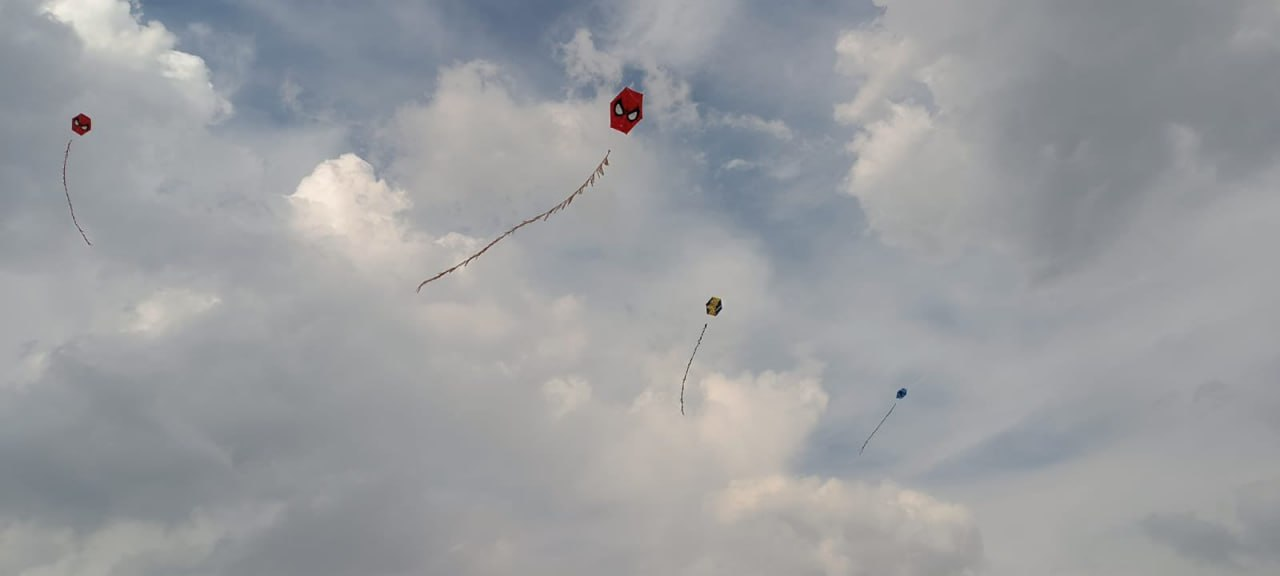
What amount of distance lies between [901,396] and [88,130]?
10402 centimetres

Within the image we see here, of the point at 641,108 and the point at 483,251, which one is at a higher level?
the point at 641,108

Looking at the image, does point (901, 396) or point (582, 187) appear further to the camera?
point (901, 396)

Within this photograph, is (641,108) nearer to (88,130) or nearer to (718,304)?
(718,304)

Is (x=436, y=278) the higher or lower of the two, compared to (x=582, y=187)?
lower

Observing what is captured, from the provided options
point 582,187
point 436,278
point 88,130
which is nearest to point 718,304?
point 582,187

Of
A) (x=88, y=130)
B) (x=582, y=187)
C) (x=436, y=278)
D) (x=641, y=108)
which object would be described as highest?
(x=88, y=130)

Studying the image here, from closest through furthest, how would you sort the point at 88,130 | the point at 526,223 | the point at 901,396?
the point at 526,223, the point at 88,130, the point at 901,396

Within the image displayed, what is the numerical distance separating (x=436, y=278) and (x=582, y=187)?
16035mm

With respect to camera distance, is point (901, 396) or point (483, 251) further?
point (901, 396)

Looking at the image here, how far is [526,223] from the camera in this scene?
65562 millimetres

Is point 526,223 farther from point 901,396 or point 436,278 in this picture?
point 901,396

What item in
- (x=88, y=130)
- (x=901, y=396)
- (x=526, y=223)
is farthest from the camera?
(x=901, y=396)

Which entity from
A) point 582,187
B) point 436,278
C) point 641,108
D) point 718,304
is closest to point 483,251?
point 436,278

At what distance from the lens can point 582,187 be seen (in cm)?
6600
